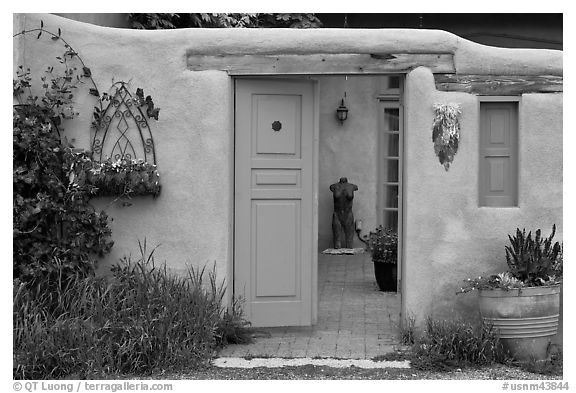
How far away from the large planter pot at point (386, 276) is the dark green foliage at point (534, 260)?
269cm

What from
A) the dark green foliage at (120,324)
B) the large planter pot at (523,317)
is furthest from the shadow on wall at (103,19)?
the large planter pot at (523,317)

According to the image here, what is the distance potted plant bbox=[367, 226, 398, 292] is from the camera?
29.8ft

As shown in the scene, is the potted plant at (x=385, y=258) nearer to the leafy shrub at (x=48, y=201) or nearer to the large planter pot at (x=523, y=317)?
the large planter pot at (x=523, y=317)

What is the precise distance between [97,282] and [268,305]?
4.67 feet

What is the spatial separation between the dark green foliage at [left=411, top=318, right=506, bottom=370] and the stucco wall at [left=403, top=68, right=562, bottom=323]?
1.46 ft

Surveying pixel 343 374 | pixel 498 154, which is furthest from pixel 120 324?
pixel 498 154

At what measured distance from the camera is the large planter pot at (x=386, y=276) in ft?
30.2

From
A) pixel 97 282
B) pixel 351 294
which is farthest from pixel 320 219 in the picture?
pixel 97 282

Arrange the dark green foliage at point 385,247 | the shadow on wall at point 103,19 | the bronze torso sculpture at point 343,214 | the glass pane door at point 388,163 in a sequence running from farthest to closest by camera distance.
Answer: the glass pane door at point 388,163
the bronze torso sculpture at point 343,214
the dark green foliage at point 385,247
the shadow on wall at point 103,19

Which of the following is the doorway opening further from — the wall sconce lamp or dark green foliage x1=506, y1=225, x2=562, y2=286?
dark green foliage x1=506, y1=225, x2=562, y2=286

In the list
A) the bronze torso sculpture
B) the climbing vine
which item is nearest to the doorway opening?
the bronze torso sculpture

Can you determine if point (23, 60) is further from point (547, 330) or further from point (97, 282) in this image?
point (547, 330)

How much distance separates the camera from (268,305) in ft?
23.7
